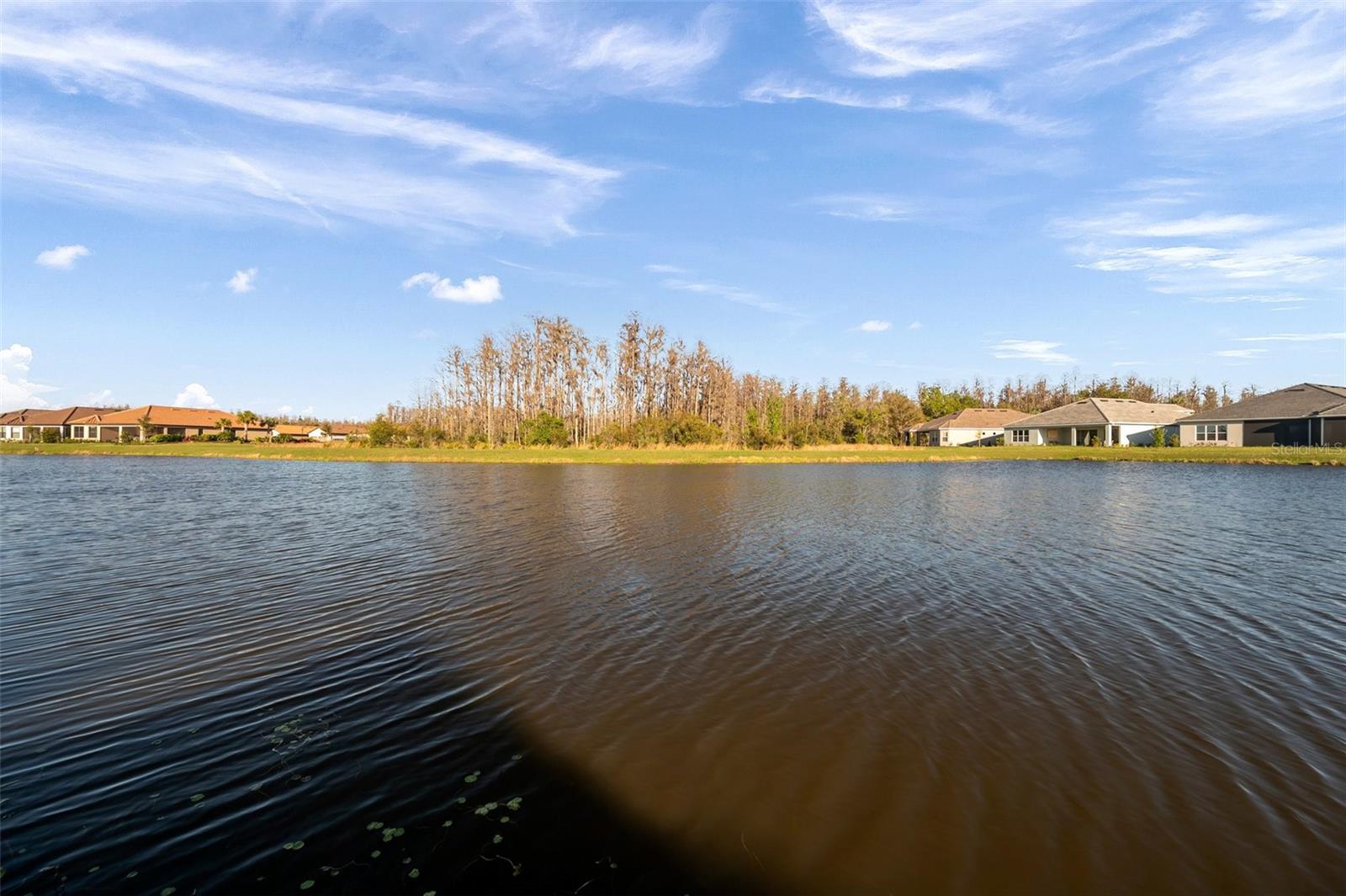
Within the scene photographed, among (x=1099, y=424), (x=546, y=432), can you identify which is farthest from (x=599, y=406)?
(x=1099, y=424)

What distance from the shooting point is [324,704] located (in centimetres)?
628

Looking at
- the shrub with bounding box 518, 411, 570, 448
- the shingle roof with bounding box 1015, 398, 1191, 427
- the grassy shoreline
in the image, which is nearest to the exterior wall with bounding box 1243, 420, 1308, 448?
the grassy shoreline

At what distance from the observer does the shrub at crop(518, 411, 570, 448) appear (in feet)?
218

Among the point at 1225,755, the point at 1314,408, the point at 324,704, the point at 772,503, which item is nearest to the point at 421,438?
the point at 772,503

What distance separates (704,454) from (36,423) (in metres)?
109

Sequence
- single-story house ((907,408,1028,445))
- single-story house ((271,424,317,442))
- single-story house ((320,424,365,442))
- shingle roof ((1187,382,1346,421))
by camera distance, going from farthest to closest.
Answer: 1. single-story house ((320,424,365,442))
2. single-story house ((271,424,317,442))
3. single-story house ((907,408,1028,445))
4. shingle roof ((1187,382,1346,421))

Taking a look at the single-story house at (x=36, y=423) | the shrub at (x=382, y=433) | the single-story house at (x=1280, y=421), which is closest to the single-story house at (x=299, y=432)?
the single-story house at (x=36, y=423)

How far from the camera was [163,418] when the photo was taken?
3679 inches

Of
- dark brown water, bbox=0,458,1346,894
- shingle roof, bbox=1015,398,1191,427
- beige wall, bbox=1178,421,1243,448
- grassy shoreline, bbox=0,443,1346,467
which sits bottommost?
dark brown water, bbox=0,458,1346,894

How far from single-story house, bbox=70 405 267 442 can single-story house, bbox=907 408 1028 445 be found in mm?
103007

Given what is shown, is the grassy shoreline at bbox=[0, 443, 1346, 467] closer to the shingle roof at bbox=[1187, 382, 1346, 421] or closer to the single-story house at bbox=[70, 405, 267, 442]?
the shingle roof at bbox=[1187, 382, 1346, 421]

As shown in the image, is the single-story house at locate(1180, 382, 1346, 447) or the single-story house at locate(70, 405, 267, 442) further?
the single-story house at locate(70, 405, 267, 442)

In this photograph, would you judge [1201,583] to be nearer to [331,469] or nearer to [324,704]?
[324,704]

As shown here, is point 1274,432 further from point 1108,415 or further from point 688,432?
point 688,432
